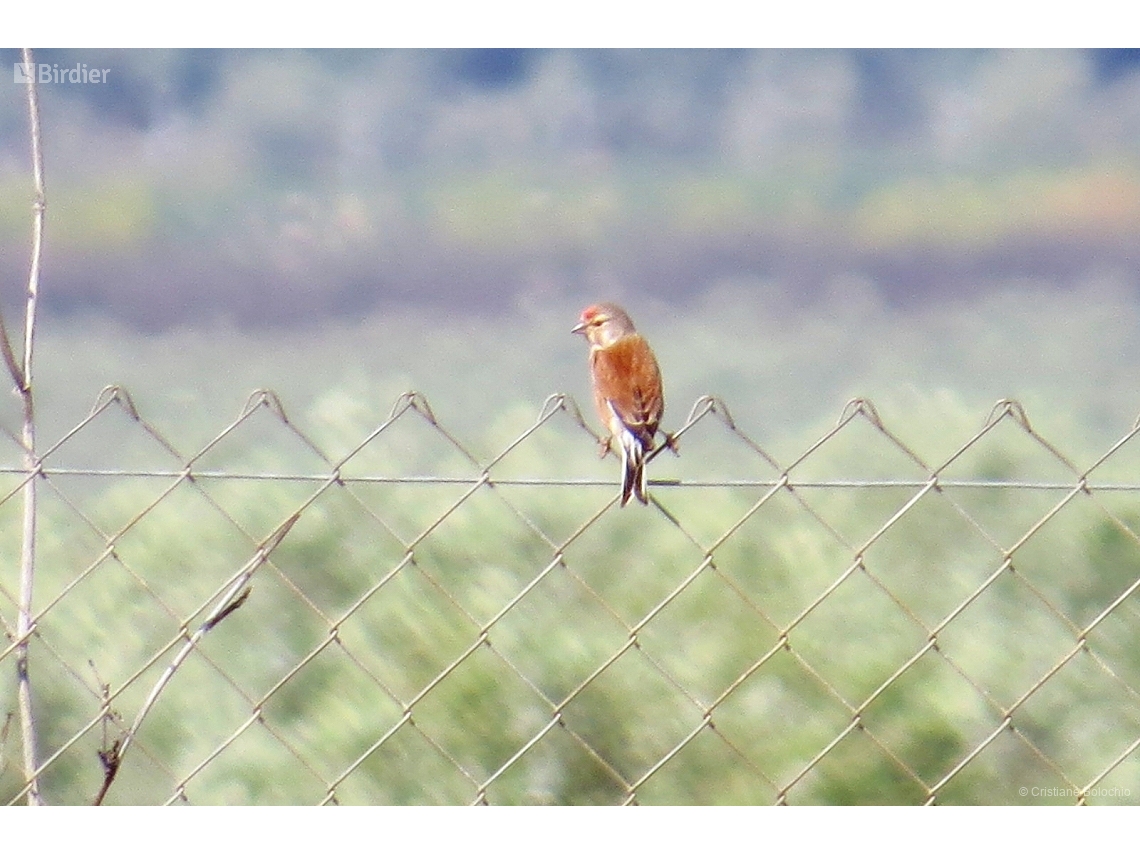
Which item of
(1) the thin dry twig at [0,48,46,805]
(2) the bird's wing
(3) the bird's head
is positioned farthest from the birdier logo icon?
(2) the bird's wing

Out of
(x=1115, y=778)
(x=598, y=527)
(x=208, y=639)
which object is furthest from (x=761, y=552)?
(x=208, y=639)

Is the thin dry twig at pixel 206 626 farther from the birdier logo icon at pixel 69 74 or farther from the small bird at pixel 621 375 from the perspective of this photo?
the birdier logo icon at pixel 69 74

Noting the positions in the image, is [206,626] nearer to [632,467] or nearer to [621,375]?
[632,467]

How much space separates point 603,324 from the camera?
274cm

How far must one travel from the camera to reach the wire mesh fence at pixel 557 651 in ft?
7.13

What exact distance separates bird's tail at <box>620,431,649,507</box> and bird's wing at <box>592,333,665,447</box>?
10cm

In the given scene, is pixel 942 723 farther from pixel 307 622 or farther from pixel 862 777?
pixel 307 622

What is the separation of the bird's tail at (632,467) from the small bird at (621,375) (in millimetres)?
22

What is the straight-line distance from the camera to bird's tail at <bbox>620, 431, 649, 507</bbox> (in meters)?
2.09

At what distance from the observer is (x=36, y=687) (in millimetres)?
2234

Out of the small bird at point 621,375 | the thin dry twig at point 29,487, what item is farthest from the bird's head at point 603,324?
the thin dry twig at point 29,487

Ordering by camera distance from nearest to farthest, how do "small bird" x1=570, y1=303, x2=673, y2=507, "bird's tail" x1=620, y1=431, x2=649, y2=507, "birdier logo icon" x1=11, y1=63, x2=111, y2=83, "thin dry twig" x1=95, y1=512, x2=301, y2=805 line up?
"thin dry twig" x1=95, y1=512, x2=301, y2=805 < "bird's tail" x1=620, y1=431, x2=649, y2=507 < "birdier logo icon" x1=11, y1=63, x2=111, y2=83 < "small bird" x1=570, y1=303, x2=673, y2=507

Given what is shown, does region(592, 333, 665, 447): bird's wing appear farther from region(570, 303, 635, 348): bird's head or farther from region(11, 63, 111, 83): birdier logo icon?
region(11, 63, 111, 83): birdier logo icon

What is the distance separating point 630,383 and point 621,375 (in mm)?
33
